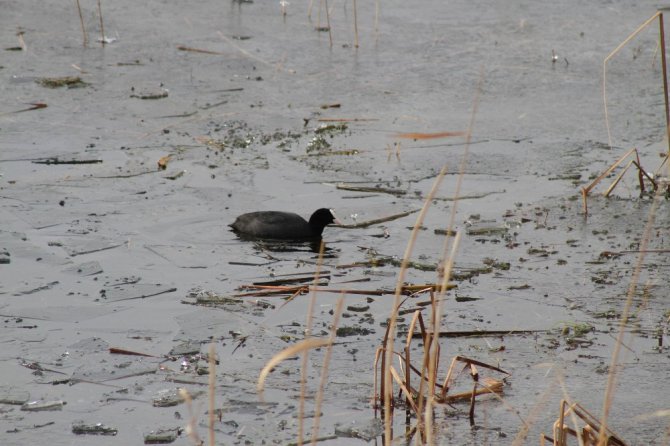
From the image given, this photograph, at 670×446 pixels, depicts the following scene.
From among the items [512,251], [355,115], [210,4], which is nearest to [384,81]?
[355,115]

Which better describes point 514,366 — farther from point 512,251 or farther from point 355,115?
point 355,115

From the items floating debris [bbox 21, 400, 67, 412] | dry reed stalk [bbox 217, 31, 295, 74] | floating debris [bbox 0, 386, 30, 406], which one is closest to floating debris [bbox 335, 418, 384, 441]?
floating debris [bbox 21, 400, 67, 412]

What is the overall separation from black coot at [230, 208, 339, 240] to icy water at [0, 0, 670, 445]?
11cm

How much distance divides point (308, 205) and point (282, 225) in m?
0.85

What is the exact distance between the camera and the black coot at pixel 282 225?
26.6 feet

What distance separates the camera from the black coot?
26.6 ft

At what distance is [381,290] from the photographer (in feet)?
23.1

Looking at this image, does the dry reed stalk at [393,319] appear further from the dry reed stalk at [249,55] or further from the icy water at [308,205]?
the dry reed stalk at [249,55]

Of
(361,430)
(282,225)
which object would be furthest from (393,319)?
(282,225)

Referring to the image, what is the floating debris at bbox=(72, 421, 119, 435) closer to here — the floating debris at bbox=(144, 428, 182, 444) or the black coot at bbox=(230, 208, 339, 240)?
the floating debris at bbox=(144, 428, 182, 444)

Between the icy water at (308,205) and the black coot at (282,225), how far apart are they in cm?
11

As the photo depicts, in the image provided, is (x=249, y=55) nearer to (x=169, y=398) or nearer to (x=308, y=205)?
(x=308, y=205)

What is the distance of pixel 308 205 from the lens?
894 cm

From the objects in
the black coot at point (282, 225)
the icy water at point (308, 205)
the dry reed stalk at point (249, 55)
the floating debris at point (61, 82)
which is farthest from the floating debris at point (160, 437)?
the dry reed stalk at point (249, 55)
